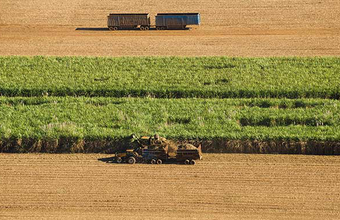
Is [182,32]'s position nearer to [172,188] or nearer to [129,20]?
[129,20]

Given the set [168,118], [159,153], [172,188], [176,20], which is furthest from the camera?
[176,20]

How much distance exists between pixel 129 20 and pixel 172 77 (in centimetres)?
1885

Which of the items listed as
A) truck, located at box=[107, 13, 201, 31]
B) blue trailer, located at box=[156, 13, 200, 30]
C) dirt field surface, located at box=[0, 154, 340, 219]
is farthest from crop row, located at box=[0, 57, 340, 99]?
truck, located at box=[107, 13, 201, 31]

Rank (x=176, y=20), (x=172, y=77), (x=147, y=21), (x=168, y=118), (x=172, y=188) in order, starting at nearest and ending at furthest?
(x=172, y=188) → (x=168, y=118) → (x=172, y=77) → (x=176, y=20) → (x=147, y=21)

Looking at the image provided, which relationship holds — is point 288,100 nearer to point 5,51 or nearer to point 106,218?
point 106,218

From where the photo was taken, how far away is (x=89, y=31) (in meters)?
52.3

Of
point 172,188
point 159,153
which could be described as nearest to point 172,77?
point 159,153

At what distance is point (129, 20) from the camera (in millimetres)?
51844

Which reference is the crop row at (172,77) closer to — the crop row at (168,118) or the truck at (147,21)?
the crop row at (168,118)

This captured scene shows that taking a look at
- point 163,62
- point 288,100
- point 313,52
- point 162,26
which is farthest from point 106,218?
point 162,26

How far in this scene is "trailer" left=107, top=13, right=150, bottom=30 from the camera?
5181 cm

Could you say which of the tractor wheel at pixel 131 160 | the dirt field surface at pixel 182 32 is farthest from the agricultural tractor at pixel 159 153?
the dirt field surface at pixel 182 32

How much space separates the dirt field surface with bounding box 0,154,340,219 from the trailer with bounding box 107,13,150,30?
2962cm

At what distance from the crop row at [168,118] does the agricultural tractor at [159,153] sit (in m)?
1.66
